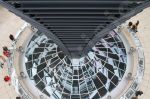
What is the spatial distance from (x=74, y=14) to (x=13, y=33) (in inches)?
698

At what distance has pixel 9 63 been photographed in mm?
31984

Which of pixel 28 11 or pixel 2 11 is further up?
pixel 2 11

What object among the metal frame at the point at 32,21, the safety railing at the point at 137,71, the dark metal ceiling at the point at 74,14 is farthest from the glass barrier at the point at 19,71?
the dark metal ceiling at the point at 74,14

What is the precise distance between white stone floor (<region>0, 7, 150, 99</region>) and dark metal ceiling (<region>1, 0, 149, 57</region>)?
10.4m

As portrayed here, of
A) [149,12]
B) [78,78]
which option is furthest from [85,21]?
[149,12]

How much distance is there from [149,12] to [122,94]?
36.6ft

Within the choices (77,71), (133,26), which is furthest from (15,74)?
(133,26)

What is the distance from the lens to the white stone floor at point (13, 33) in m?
32.6

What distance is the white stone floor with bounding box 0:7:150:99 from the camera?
32594 mm

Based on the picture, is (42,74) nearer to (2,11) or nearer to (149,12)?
(2,11)

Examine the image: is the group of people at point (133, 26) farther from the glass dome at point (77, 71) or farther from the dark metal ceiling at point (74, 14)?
the dark metal ceiling at point (74, 14)

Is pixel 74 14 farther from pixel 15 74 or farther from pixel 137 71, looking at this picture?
pixel 137 71

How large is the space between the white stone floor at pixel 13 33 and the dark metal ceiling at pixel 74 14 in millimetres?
10369

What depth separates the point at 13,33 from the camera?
118ft
